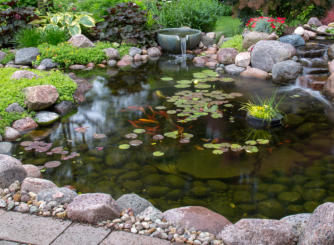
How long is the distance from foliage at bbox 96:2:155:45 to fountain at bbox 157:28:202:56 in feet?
1.40

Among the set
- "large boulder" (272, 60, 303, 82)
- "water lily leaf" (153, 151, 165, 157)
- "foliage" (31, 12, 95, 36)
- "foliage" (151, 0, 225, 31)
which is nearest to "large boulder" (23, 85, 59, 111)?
"water lily leaf" (153, 151, 165, 157)

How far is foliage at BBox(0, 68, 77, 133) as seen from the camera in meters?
5.49

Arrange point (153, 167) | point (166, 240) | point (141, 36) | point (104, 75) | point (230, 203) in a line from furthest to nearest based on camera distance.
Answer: point (141, 36) < point (104, 75) < point (153, 167) < point (230, 203) < point (166, 240)

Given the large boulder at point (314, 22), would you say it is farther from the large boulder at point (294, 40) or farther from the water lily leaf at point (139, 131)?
the water lily leaf at point (139, 131)

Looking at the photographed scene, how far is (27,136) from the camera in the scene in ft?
17.2

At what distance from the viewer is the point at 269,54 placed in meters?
8.14

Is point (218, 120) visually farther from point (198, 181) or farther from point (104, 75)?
point (104, 75)

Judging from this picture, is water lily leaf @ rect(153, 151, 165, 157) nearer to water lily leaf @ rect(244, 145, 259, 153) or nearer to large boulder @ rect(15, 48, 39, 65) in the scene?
water lily leaf @ rect(244, 145, 259, 153)

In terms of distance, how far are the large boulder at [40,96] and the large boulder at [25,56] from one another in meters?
3.32

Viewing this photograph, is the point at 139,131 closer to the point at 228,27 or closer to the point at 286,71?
the point at 286,71

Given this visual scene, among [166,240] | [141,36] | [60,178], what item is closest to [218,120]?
[60,178]

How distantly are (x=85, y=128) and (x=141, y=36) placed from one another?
18.7ft

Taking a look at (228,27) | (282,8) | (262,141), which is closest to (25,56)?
(262,141)

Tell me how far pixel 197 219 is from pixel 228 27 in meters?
10.3
